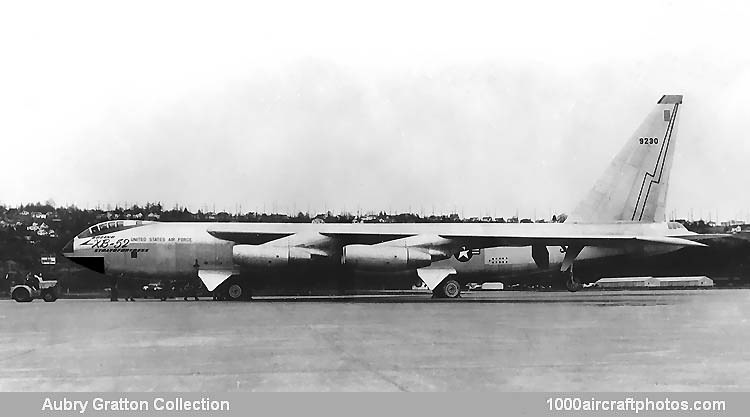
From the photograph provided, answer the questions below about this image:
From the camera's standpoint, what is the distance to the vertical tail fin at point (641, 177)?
27.1 metres

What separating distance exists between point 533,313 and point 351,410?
13.0 metres

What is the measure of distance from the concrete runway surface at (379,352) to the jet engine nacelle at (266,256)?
6.78 metres

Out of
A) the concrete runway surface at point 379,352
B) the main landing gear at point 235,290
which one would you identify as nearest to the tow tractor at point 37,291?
the main landing gear at point 235,290

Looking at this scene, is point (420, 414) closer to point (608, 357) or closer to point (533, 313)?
point (608, 357)

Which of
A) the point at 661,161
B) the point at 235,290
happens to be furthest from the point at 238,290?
the point at 661,161

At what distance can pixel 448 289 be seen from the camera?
1102 inches

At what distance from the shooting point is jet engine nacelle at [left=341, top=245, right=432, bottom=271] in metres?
25.7

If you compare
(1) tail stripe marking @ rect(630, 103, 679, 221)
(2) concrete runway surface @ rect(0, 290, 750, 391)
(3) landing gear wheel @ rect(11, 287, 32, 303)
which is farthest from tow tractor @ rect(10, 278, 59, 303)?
(1) tail stripe marking @ rect(630, 103, 679, 221)

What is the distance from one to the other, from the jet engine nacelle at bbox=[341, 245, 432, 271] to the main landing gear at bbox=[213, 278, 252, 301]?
389cm

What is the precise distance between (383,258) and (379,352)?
14.7m

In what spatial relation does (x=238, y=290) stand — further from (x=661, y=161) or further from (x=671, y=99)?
(x=671, y=99)

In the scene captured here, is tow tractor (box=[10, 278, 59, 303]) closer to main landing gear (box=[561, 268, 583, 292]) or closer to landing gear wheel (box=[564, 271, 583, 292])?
main landing gear (box=[561, 268, 583, 292])

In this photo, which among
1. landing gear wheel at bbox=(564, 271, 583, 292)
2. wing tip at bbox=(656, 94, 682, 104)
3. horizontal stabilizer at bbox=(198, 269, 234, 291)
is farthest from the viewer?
landing gear wheel at bbox=(564, 271, 583, 292)

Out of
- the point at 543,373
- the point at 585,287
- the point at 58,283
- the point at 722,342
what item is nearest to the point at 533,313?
the point at 722,342
